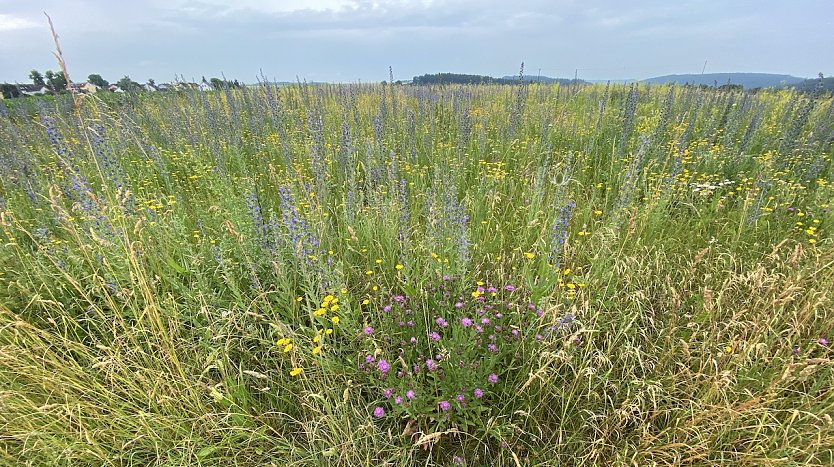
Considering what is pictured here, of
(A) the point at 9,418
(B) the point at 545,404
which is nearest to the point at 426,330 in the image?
(B) the point at 545,404

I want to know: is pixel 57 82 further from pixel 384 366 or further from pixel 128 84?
pixel 384 366

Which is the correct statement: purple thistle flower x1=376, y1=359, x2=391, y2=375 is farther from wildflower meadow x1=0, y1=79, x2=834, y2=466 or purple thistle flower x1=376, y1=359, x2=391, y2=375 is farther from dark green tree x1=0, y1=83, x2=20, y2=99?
dark green tree x1=0, y1=83, x2=20, y2=99

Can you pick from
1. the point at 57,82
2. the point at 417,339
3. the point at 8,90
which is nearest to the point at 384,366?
Answer: the point at 417,339

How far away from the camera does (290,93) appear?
771 cm

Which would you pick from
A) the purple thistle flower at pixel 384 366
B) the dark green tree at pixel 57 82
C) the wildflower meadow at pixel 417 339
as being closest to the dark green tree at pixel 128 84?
the dark green tree at pixel 57 82

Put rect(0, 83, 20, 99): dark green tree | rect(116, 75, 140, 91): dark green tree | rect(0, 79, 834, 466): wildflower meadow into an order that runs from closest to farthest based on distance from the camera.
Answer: rect(0, 79, 834, 466): wildflower meadow
rect(116, 75, 140, 91): dark green tree
rect(0, 83, 20, 99): dark green tree

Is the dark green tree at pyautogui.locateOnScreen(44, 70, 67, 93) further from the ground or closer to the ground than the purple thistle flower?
further from the ground

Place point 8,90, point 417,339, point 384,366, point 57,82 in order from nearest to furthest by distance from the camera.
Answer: point 384,366 → point 417,339 → point 57,82 → point 8,90

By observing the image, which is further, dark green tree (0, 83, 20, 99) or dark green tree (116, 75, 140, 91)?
dark green tree (0, 83, 20, 99)

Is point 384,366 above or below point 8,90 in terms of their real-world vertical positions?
below

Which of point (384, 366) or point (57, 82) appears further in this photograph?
point (57, 82)

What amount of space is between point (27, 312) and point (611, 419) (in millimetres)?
3411

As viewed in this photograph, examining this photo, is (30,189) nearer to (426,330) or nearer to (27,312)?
(27,312)

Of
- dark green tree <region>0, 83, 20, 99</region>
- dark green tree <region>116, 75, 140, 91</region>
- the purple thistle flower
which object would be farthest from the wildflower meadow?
dark green tree <region>0, 83, 20, 99</region>
